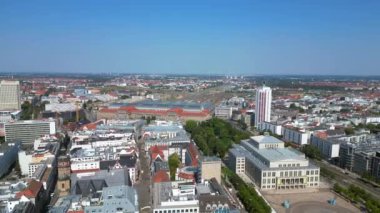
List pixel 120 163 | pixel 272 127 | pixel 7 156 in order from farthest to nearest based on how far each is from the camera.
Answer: pixel 272 127 < pixel 7 156 < pixel 120 163

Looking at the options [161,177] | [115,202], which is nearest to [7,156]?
[161,177]

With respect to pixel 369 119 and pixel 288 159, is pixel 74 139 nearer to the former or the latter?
pixel 288 159

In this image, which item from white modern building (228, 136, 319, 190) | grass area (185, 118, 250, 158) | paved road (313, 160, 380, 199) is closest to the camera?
paved road (313, 160, 380, 199)

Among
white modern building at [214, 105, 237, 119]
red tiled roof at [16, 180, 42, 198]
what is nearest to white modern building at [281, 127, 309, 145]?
white modern building at [214, 105, 237, 119]

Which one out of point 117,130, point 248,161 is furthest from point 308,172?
point 117,130

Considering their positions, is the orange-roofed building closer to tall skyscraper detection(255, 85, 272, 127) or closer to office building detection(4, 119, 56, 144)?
office building detection(4, 119, 56, 144)

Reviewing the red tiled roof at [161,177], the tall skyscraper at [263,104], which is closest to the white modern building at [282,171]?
the red tiled roof at [161,177]

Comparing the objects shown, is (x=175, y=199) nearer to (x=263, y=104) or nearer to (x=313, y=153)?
(x=313, y=153)
